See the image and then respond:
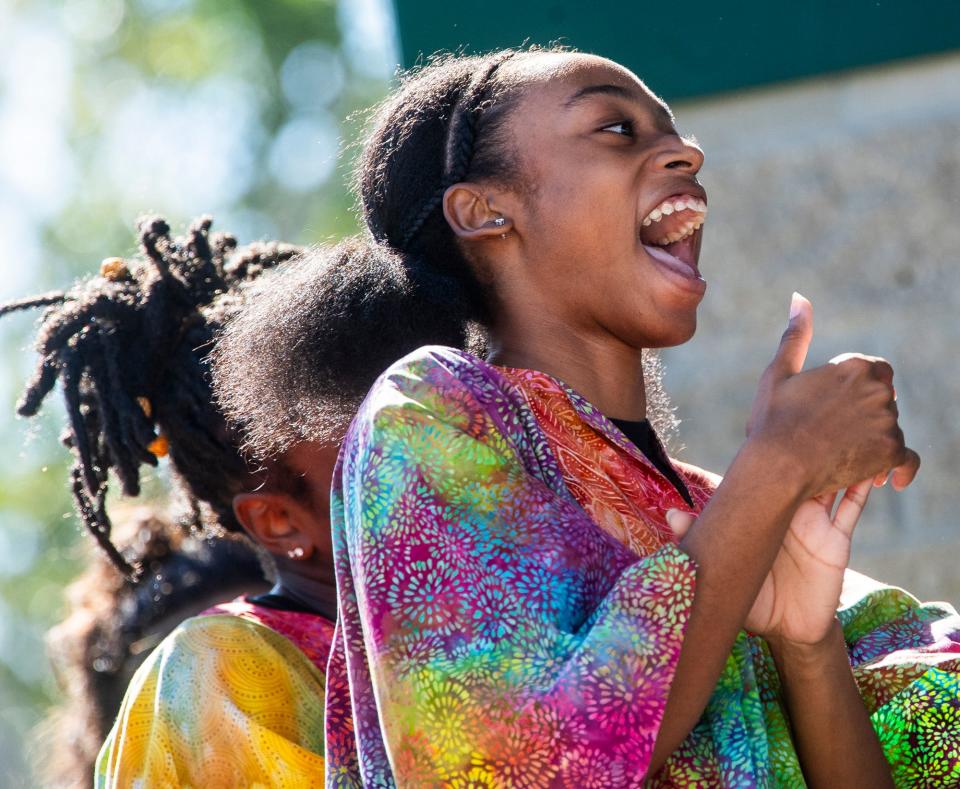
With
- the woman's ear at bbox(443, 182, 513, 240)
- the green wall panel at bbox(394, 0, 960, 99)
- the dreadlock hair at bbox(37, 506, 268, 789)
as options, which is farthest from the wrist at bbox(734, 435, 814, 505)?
the dreadlock hair at bbox(37, 506, 268, 789)

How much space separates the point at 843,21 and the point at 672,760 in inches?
83.9

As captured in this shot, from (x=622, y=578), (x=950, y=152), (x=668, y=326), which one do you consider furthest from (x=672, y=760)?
(x=950, y=152)

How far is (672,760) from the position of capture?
2.01 meters

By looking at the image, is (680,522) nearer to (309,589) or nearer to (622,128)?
(622,128)

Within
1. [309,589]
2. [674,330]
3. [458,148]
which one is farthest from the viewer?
[309,589]

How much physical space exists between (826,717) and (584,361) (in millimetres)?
664

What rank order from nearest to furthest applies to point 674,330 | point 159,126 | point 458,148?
point 674,330
point 458,148
point 159,126

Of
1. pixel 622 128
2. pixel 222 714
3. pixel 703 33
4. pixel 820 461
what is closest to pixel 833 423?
pixel 820 461

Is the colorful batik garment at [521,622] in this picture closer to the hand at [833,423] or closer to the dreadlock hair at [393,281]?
the hand at [833,423]

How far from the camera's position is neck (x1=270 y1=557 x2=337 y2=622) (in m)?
3.22

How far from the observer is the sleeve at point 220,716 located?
273cm

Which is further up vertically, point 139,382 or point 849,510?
point 849,510

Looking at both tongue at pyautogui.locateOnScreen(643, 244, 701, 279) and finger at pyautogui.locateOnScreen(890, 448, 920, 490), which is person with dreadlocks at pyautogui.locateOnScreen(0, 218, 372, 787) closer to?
tongue at pyautogui.locateOnScreen(643, 244, 701, 279)

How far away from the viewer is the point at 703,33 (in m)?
3.74
